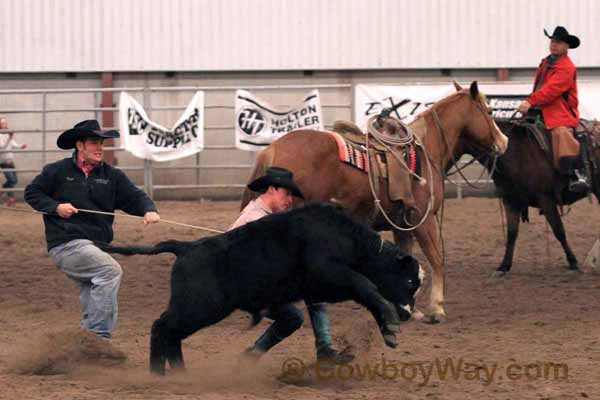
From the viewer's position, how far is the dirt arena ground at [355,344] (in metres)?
5.79

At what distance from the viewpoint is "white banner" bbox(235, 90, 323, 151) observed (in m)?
16.2

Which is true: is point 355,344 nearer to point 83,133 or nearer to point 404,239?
point 83,133

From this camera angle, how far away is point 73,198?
21.7ft

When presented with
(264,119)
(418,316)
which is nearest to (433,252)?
(418,316)

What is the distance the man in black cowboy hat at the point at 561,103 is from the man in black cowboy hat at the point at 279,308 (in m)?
4.50

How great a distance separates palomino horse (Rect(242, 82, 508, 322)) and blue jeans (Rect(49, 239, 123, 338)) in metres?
1.51

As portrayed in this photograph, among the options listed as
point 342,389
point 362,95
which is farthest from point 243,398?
point 362,95

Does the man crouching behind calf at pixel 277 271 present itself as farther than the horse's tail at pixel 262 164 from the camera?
No

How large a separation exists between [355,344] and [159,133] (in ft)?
33.4

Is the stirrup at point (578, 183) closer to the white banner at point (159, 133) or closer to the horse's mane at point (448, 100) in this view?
the horse's mane at point (448, 100)

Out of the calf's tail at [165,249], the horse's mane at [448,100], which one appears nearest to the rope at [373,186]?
the horse's mane at [448,100]

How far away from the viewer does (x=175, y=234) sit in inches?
496

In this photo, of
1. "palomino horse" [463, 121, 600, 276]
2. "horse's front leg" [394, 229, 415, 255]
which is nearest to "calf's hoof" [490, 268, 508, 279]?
"palomino horse" [463, 121, 600, 276]

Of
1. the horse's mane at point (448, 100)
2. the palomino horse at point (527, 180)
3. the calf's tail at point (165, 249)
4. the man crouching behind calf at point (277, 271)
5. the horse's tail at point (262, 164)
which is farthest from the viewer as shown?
the palomino horse at point (527, 180)
